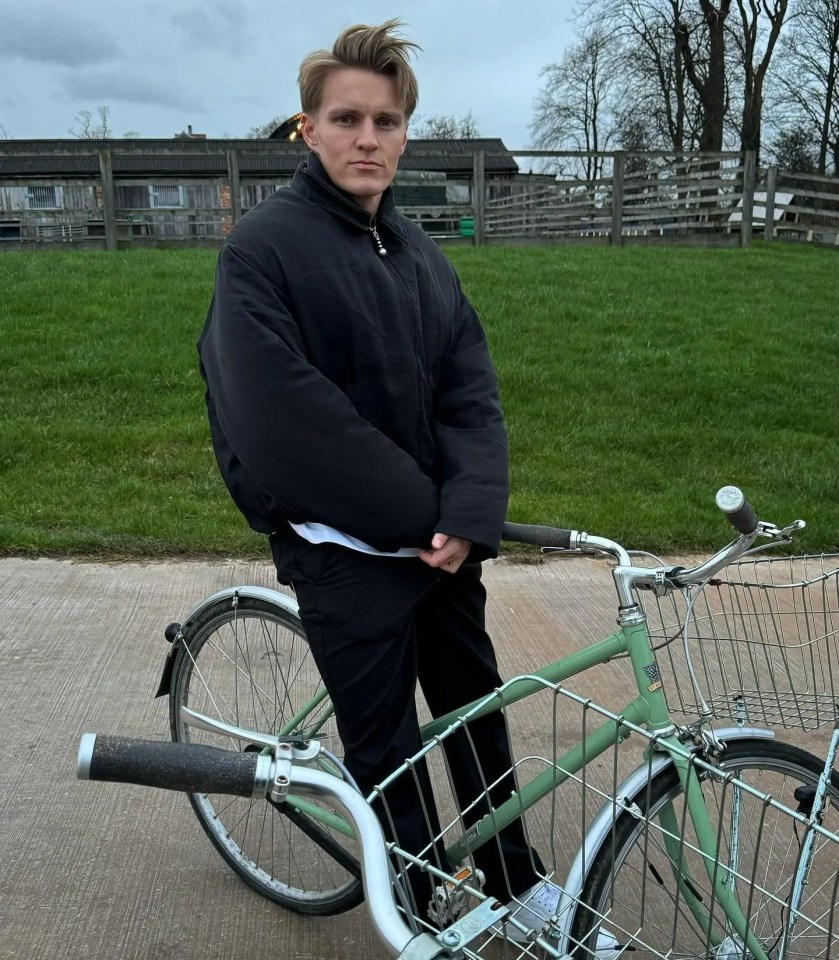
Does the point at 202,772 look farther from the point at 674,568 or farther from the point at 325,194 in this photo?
the point at 325,194

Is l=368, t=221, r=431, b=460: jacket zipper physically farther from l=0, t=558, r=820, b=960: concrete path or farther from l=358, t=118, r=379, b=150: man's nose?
l=0, t=558, r=820, b=960: concrete path

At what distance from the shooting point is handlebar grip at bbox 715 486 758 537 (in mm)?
1614

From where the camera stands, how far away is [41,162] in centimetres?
3675

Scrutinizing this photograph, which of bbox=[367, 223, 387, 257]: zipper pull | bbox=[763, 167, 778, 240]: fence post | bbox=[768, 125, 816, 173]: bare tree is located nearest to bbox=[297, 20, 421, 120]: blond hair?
bbox=[367, 223, 387, 257]: zipper pull

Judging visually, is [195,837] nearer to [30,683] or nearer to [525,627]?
[30,683]

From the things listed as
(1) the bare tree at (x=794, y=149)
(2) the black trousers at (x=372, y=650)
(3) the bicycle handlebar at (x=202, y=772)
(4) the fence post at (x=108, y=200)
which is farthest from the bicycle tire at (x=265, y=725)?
(1) the bare tree at (x=794, y=149)

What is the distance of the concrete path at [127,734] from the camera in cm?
245

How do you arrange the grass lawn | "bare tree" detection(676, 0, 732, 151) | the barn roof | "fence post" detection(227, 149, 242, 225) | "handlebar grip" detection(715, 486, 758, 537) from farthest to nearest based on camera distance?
1. the barn roof
2. "bare tree" detection(676, 0, 732, 151)
3. "fence post" detection(227, 149, 242, 225)
4. the grass lawn
5. "handlebar grip" detection(715, 486, 758, 537)

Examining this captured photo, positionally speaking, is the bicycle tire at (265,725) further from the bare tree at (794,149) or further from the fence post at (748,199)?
the bare tree at (794,149)

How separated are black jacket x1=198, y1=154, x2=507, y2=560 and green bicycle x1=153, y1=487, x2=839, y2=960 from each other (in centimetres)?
25

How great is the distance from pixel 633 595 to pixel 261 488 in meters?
0.75

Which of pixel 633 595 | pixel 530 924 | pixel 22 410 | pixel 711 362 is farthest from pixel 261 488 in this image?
pixel 711 362

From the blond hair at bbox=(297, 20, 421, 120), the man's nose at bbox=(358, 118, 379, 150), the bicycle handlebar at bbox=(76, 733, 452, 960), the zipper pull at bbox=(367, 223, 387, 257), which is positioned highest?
the blond hair at bbox=(297, 20, 421, 120)

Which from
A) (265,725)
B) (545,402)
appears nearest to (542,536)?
(265,725)
